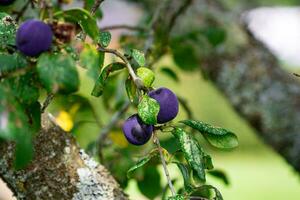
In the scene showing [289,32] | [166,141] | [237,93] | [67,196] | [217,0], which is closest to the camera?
[67,196]

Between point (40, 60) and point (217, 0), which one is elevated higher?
point (40, 60)

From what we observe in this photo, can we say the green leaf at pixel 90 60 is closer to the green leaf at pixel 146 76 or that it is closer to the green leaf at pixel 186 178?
the green leaf at pixel 146 76

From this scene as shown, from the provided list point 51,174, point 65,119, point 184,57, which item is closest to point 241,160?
point 184,57

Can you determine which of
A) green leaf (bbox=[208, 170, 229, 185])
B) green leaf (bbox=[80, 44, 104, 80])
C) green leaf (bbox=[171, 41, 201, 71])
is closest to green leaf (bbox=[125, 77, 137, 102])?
green leaf (bbox=[80, 44, 104, 80])

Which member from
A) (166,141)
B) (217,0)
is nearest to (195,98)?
(217,0)

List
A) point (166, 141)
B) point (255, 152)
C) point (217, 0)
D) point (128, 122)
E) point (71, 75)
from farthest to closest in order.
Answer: point (255, 152) < point (217, 0) < point (166, 141) < point (128, 122) < point (71, 75)

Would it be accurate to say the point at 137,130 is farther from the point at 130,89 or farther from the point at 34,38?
the point at 34,38

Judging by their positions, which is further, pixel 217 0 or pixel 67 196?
pixel 217 0

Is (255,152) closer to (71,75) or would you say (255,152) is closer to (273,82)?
(273,82)

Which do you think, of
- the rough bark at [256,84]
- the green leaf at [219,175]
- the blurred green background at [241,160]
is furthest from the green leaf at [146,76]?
the blurred green background at [241,160]
